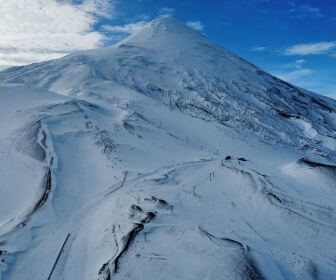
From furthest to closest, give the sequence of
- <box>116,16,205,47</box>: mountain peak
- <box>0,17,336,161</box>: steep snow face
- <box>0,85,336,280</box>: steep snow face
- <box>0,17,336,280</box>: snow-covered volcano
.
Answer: <box>116,16,205,47</box>: mountain peak, <box>0,17,336,161</box>: steep snow face, <box>0,17,336,280</box>: snow-covered volcano, <box>0,85,336,280</box>: steep snow face

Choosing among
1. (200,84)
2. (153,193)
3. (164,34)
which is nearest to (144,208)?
(153,193)

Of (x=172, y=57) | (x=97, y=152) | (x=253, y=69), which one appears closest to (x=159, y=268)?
(x=97, y=152)

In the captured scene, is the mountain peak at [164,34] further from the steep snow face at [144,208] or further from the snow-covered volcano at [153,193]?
the steep snow face at [144,208]

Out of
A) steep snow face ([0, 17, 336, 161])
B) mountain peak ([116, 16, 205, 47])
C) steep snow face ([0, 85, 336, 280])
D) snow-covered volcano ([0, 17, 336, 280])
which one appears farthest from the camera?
mountain peak ([116, 16, 205, 47])

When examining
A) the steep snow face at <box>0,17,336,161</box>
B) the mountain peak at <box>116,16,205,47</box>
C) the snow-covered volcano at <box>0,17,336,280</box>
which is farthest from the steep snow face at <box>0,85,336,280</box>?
the mountain peak at <box>116,16,205,47</box>

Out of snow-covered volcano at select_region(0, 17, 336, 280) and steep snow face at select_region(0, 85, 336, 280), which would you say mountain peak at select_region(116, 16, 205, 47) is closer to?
snow-covered volcano at select_region(0, 17, 336, 280)

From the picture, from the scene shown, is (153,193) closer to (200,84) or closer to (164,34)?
(200,84)
